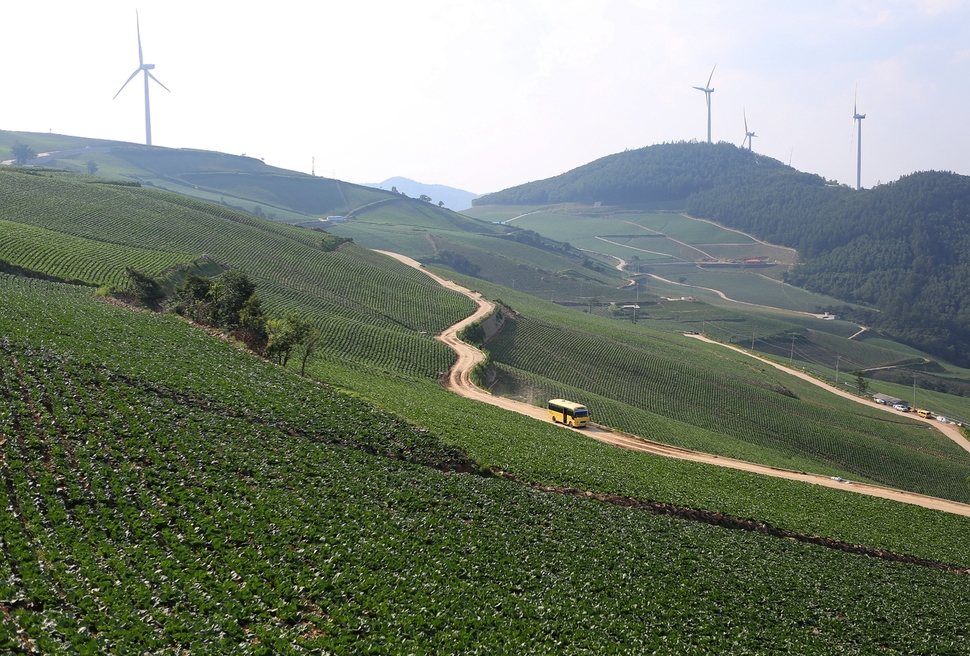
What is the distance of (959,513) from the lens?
5150cm

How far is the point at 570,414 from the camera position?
59.4 m

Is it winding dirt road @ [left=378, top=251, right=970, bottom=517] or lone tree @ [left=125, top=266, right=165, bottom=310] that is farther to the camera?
lone tree @ [left=125, top=266, right=165, bottom=310]

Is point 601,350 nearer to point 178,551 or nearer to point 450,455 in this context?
point 450,455

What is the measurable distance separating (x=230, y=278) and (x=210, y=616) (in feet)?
139

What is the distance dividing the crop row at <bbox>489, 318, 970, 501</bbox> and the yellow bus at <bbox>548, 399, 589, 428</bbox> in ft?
21.7

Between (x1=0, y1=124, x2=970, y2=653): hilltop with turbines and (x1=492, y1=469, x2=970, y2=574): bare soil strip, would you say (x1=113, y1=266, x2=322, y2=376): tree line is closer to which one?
(x1=0, y1=124, x2=970, y2=653): hilltop with turbines

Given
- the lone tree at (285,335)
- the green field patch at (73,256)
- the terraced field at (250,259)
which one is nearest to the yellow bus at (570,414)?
the terraced field at (250,259)

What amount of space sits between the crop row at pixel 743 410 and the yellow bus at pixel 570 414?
662 cm

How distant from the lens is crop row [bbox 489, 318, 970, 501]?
244 feet

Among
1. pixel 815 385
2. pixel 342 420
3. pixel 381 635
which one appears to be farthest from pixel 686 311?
pixel 381 635

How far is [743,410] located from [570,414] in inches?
1367

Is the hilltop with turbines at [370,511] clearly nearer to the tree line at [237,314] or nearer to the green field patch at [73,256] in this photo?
the tree line at [237,314]

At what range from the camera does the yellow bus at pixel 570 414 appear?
195ft

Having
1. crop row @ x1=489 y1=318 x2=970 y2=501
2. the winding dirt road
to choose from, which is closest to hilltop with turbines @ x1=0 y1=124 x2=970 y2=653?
the winding dirt road
